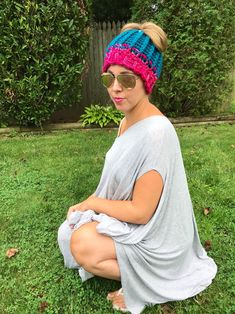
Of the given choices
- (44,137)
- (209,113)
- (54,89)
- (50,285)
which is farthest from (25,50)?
(50,285)

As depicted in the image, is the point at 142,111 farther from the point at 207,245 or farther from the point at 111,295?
the point at 207,245

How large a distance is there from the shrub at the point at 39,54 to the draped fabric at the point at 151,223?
4250 mm

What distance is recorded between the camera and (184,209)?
8.11 ft

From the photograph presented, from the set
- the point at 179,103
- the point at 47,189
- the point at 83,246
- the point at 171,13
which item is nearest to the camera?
the point at 83,246

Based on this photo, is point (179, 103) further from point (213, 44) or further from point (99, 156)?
point (99, 156)

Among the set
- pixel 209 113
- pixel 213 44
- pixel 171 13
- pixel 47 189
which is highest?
pixel 171 13

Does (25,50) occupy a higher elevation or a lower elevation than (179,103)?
higher

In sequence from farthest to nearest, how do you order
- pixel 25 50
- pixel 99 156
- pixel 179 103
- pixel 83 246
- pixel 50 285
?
pixel 179 103 < pixel 25 50 < pixel 99 156 < pixel 50 285 < pixel 83 246

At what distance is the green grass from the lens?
2.70 m

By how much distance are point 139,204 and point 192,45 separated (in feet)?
16.9

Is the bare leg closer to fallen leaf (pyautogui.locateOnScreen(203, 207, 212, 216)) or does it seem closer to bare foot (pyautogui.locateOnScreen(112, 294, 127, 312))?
bare foot (pyautogui.locateOnScreen(112, 294, 127, 312))

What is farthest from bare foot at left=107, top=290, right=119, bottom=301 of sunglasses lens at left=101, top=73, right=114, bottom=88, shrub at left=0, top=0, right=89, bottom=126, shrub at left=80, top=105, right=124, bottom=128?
shrub at left=80, top=105, right=124, bottom=128

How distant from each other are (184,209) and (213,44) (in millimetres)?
5184

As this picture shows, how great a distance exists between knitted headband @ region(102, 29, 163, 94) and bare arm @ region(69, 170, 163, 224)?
1.86ft
